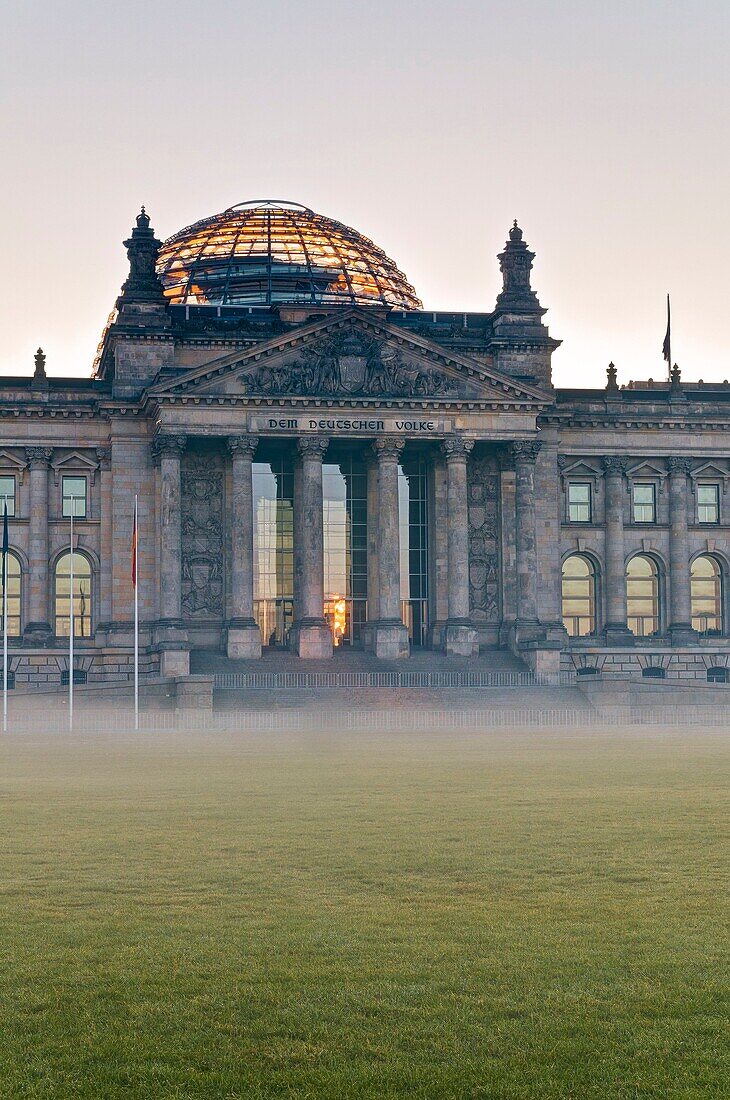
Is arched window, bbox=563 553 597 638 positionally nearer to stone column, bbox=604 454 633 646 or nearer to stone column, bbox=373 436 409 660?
stone column, bbox=604 454 633 646

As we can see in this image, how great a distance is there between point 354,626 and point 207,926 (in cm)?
7750

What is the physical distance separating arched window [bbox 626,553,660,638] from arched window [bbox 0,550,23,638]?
127 ft

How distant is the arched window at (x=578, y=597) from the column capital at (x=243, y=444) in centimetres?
2342

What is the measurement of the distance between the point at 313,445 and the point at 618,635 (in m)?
24.2

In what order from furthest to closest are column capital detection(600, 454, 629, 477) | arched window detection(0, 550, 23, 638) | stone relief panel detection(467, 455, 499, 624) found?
column capital detection(600, 454, 629, 477), arched window detection(0, 550, 23, 638), stone relief panel detection(467, 455, 499, 624)

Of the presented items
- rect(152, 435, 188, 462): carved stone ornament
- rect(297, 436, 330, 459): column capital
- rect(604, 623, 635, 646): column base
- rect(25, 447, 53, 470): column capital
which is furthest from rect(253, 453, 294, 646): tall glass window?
rect(604, 623, 635, 646): column base

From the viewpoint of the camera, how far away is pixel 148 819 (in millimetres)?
24953

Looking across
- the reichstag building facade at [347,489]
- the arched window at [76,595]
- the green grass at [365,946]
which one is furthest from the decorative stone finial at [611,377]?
the green grass at [365,946]

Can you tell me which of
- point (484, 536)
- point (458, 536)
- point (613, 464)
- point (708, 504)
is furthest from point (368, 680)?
point (708, 504)

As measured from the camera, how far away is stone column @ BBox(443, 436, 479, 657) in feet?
287

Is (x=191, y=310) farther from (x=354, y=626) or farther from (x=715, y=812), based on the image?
(x=715, y=812)

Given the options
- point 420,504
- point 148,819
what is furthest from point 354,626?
point 148,819

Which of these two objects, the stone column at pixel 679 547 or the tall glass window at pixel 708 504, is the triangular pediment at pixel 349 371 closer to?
the stone column at pixel 679 547

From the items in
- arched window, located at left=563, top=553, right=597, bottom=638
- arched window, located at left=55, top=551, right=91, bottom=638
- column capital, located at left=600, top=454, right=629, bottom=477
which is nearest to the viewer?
arched window, located at left=55, top=551, right=91, bottom=638
